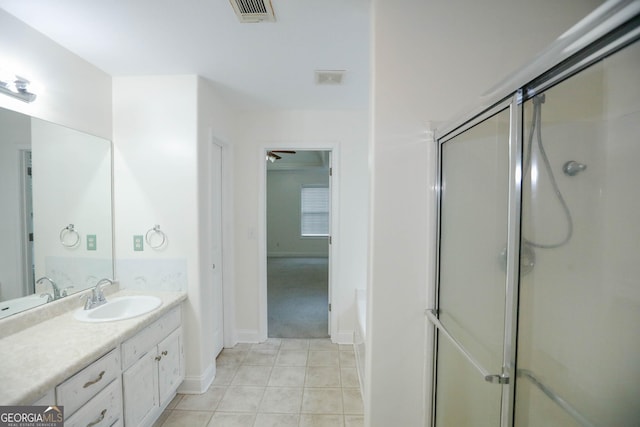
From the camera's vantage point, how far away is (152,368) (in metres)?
1.77

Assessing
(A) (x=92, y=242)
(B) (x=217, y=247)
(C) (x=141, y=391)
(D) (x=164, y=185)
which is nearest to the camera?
(C) (x=141, y=391)

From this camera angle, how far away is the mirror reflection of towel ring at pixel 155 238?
217 centimetres

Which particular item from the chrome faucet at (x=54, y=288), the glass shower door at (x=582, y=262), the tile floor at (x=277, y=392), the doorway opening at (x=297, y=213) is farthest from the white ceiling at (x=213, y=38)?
the doorway opening at (x=297, y=213)

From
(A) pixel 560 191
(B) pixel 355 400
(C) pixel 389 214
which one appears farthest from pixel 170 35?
(B) pixel 355 400

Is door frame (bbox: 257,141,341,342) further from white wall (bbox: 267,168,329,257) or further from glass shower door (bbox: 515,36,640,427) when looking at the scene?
white wall (bbox: 267,168,329,257)

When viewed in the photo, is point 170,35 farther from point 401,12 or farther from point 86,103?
point 401,12

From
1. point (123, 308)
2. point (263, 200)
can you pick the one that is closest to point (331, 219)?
point (263, 200)

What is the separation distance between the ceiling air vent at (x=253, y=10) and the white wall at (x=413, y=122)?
56cm

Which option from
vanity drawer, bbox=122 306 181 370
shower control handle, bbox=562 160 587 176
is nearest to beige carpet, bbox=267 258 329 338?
vanity drawer, bbox=122 306 181 370

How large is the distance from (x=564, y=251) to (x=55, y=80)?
291cm

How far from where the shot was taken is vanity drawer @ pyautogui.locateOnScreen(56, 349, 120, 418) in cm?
119

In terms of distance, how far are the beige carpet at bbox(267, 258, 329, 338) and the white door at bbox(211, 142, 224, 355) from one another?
2.25 ft

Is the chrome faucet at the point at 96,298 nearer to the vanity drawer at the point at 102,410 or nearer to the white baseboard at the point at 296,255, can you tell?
the vanity drawer at the point at 102,410

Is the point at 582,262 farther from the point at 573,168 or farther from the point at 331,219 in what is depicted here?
the point at 331,219
